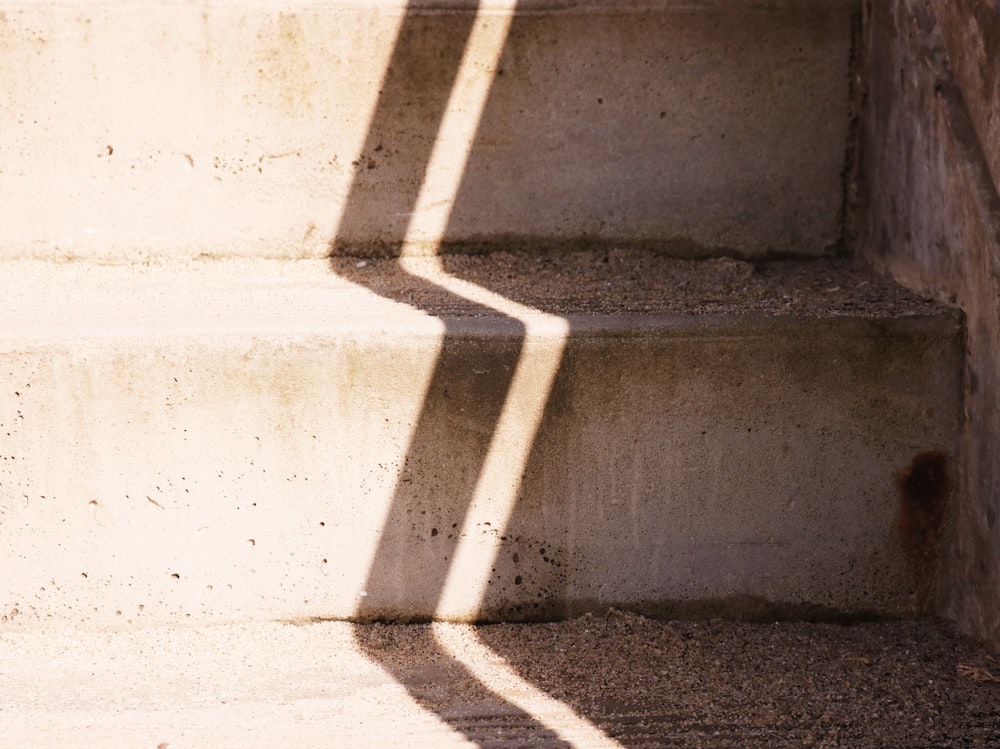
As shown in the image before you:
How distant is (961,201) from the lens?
150 inches

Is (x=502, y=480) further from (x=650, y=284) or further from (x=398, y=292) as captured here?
(x=650, y=284)

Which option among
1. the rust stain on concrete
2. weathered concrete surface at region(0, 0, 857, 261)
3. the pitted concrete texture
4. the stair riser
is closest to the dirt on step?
weathered concrete surface at region(0, 0, 857, 261)

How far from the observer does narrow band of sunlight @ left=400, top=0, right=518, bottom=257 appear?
14.9 ft

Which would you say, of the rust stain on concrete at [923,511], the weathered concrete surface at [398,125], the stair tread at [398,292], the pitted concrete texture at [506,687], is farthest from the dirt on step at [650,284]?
the pitted concrete texture at [506,687]

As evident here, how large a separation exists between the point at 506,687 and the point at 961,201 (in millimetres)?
2092

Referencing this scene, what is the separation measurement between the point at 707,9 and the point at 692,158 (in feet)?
1.82

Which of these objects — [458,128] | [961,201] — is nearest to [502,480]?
[458,128]

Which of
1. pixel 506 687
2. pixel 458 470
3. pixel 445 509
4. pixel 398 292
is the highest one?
pixel 398 292

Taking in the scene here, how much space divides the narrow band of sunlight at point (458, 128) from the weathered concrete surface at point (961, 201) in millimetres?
1439

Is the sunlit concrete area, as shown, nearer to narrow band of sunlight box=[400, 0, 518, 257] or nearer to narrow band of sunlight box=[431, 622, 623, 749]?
narrow band of sunlight box=[431, 622, 623, 749]

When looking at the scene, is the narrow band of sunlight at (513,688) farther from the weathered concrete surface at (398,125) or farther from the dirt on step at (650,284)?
the weathered concrete surface at (398,125)

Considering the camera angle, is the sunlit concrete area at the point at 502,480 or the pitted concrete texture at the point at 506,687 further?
the sunlit concrete area at the point at 502,480

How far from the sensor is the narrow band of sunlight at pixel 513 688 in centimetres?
337

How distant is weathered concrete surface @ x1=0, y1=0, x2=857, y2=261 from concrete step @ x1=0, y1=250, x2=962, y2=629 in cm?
71
